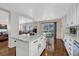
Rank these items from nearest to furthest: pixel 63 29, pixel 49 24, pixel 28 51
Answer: pixel 28 51 < pixel 49 24 < pixel 63 29

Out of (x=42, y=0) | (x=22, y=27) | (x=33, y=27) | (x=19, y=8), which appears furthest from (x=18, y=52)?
(x=19, y=8)

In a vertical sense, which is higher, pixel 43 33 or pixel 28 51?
pixel 43 33

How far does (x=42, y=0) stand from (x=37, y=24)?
3.56ft

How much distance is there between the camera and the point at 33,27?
2.46m

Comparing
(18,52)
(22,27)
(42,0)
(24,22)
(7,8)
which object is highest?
(7,8)

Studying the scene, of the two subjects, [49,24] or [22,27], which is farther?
[49,24]

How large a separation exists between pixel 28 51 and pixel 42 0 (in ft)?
3.62

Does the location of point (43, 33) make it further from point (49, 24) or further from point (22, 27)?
point (22, 27)

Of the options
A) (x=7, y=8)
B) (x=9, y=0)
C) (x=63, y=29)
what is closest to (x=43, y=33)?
(x=9, y=0)

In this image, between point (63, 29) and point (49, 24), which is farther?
point (63, 29)

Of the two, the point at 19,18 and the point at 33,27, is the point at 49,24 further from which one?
the point at 19,18

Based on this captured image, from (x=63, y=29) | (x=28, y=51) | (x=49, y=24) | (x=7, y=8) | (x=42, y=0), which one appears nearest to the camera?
(x=42, y=0)

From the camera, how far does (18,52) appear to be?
1.88 metres

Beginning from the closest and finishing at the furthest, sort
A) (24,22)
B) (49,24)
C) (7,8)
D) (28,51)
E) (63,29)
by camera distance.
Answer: (28,51)
(24,22)
(49,24)
(7,8)
(63,29)
